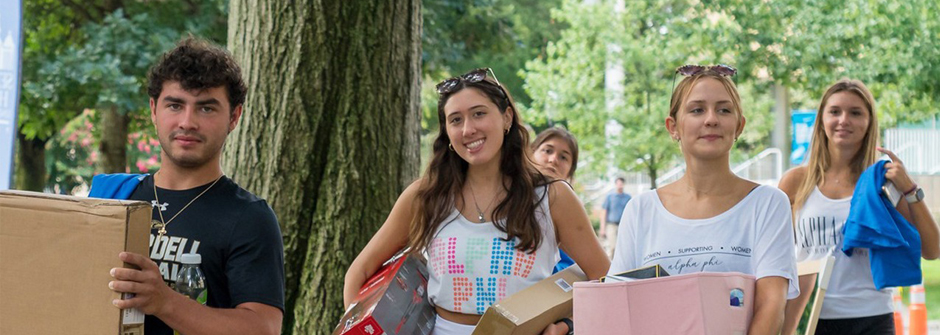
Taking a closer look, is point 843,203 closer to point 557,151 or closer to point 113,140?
point 557,151

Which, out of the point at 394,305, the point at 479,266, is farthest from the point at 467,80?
the point at 394,305

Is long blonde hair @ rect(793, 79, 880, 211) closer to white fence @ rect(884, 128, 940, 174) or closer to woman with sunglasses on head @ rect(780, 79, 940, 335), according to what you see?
woman with sunglasses on head @ rect(780, 79, 940, 335)

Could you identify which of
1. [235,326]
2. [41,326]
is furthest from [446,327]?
[41,326]

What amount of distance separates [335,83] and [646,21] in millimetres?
18755

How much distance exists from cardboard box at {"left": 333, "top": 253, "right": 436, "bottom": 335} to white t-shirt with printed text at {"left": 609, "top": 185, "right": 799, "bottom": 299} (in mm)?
815

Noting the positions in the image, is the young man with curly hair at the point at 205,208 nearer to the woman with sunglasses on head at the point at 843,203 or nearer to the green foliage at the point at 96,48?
the woman with sunglasses on head at the point at 843,203

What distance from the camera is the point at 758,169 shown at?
30672mm

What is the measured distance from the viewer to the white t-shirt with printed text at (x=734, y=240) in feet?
10.2

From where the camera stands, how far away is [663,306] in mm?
2875

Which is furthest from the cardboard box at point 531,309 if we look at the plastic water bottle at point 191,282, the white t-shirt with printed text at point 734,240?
the plastic water bottle at point 191,282

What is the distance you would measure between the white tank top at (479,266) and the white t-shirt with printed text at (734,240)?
0.49 metres

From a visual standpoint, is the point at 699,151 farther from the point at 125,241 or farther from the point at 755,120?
the point at 755,120

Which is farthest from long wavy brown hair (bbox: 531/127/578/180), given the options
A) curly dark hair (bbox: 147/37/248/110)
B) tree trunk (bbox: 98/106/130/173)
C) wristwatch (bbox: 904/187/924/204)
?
tree trunk (bbox: 98/106/130/173)

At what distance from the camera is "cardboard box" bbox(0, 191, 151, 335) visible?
8.45ft
